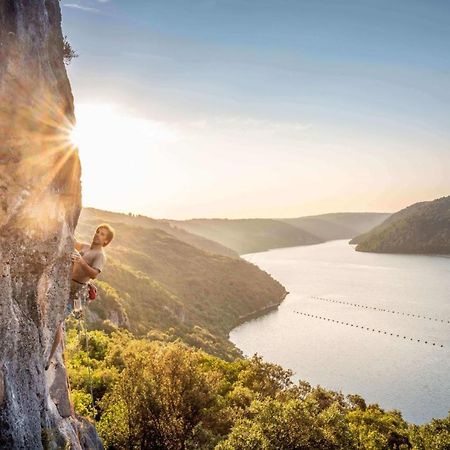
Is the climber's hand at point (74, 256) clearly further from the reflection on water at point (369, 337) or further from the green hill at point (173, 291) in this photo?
the reflection on water at point (369, 337)

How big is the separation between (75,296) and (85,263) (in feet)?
4.92

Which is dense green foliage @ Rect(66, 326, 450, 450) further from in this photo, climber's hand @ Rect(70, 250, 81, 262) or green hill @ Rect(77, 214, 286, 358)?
green hill @ Rect(77, 214, 286, 358)

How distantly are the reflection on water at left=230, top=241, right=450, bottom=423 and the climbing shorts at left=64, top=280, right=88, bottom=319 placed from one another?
48609mm

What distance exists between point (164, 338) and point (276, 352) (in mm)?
21203

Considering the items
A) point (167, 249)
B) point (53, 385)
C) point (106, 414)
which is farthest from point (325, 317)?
point (53, 385)

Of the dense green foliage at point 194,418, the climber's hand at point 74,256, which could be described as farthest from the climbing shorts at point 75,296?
the dense green foliage at point 194,418

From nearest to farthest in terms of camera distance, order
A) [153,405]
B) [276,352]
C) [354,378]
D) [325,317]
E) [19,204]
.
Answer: [19,204], [153,405], [354,378], [276,352], [325,317]

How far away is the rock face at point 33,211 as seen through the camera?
862cm

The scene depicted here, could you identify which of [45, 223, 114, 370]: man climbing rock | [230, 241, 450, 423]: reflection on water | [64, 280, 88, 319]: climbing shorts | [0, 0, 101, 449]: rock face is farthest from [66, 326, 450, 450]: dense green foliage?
[230, 241, 450, 423]: reflection on water

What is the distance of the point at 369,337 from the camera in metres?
83.3

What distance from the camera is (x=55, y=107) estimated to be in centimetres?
1021

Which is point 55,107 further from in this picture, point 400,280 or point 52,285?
point 400,280

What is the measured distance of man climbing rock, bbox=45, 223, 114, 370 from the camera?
10.7 meters

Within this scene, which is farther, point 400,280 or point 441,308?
point 400,280
